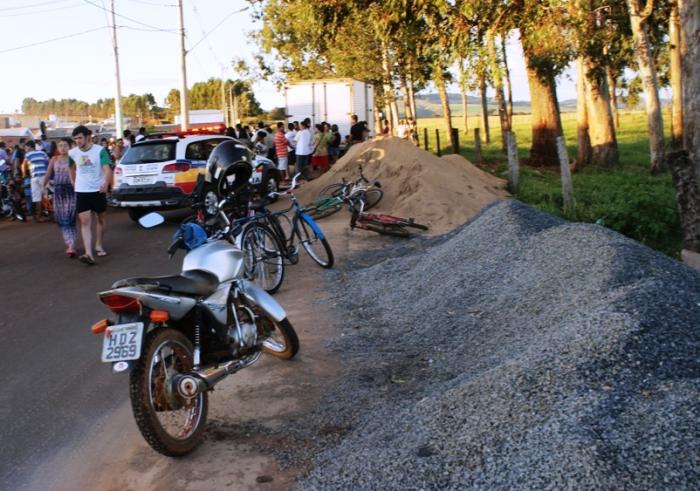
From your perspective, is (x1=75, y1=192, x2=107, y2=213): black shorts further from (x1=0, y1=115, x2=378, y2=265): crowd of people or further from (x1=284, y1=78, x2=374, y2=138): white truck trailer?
(x1=284, y1=78, x2=374, y2=138): white truck trailer

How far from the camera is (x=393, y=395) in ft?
17.7

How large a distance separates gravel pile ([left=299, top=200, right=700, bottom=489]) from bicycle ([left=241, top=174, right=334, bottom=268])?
1.55 meters

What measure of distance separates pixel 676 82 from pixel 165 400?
21.7 meters

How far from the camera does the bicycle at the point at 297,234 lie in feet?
28.9

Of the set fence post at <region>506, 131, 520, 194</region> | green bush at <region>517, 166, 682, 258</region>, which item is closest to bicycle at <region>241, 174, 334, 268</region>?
A: green bush at <region>517, 166, 682, 258</region>

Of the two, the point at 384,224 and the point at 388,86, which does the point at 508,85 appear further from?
the point at 388,86

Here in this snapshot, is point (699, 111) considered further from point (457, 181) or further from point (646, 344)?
point (646, 344)

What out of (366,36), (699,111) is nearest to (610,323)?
(699,111)

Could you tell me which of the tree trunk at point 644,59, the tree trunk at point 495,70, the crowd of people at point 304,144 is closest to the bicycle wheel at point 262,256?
the crowd of people at point 304,144

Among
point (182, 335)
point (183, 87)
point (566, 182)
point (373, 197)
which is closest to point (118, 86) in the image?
point (183, 87)

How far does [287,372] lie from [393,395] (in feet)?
3.44

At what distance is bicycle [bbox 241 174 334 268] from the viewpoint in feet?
28.9

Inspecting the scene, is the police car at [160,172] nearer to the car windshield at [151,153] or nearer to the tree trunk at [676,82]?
the car windshield at [151,153]

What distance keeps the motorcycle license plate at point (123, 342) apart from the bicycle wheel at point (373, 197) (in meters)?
10.9
